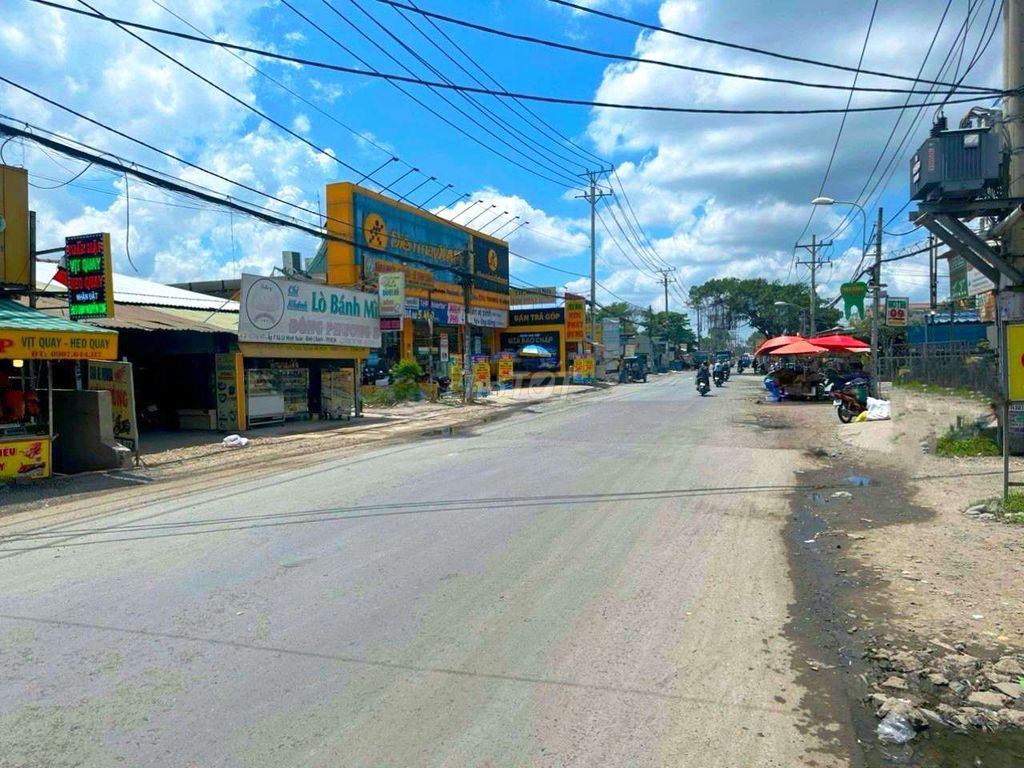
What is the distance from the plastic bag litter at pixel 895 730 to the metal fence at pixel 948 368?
15.9 meters

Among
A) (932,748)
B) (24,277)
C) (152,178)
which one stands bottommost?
(932,748)

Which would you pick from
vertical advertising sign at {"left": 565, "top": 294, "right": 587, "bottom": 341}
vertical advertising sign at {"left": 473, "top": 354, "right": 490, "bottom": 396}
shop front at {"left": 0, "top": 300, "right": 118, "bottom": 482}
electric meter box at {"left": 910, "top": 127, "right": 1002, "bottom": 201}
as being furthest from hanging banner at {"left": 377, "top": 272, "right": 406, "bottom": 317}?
vertical advertising sign at {"left": 565, "top": 294, "right": 587, "bottom": 341}

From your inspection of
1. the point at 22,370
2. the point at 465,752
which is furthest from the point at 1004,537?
the point at 22,370

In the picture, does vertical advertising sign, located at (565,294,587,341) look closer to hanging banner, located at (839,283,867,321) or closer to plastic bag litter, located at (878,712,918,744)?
hanging banner, located at (839,283,867,321)

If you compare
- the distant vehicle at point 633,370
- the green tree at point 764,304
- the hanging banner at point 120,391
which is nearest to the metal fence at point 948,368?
the hanging banner at point 120,391

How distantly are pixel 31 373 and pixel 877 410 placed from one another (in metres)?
20.1

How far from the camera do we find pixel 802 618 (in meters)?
5.57

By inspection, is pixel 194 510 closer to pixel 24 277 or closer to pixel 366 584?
pixel 366 584

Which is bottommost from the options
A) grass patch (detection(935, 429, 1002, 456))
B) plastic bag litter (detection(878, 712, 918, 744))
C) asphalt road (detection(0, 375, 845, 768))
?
plastic bag litter (detection(878, 712, 918, 744))

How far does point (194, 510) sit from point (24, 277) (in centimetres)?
857

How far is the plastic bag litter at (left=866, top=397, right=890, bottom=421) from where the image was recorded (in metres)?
20.2

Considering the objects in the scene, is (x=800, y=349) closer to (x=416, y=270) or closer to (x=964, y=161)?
(x=964, y=161)

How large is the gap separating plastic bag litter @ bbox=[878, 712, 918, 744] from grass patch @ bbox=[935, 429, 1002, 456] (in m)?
10.7

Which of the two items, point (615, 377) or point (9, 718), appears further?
point (615, 377)
